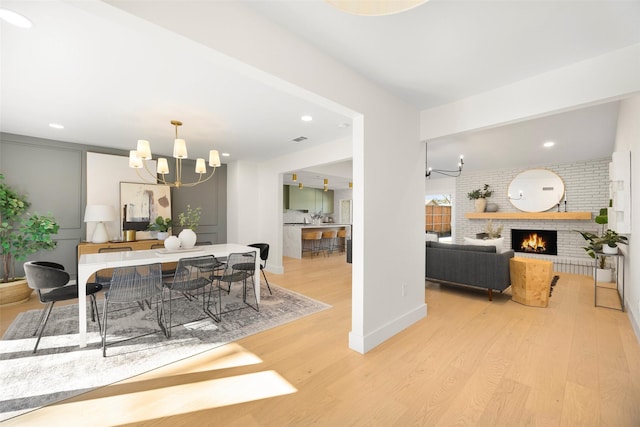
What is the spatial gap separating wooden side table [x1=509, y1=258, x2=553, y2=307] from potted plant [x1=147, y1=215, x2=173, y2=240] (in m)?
5.94

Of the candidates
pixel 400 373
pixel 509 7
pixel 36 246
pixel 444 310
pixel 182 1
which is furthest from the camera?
pixel 36 246

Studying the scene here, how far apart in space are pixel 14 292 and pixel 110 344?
2.49 metres

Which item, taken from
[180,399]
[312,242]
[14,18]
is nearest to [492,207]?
[312,242]

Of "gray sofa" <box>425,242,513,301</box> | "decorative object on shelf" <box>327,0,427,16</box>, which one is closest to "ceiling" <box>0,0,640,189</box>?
"decorative object on shelf" <box>327,0,427,16</box>

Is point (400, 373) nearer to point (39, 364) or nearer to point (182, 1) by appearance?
point (182, 1)

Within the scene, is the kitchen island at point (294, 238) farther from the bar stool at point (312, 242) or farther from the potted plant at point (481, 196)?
the potted plant at point (481, 196)

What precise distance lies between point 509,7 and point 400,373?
2.60m

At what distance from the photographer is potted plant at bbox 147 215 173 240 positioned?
5062 millimetres

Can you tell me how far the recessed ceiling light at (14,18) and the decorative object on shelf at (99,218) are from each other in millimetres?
3399

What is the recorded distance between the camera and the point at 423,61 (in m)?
2.16

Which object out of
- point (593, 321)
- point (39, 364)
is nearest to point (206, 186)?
point (39, 364)

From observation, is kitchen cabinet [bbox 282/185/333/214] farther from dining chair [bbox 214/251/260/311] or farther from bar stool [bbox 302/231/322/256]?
dining chair [bbox 214/251/260/311]

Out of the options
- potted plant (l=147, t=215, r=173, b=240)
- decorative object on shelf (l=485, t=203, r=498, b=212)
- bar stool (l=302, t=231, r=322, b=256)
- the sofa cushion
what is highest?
decorative object on shelf (l=485, t=203, r=498, b=212)

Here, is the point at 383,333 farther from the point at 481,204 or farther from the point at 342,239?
the point at 342,239
